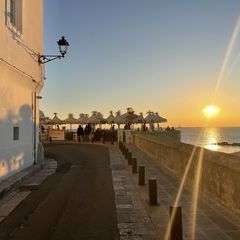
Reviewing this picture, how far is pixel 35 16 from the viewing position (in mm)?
18484

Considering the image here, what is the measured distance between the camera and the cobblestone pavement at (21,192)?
984 centimetres

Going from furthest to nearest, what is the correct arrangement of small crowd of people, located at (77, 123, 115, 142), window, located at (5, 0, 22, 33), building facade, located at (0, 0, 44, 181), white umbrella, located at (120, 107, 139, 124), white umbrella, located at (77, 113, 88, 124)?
white umbrella, located at (77, 113, 88, 124)
white umbrella, located at (120, 107, 139, 124)
small crowd of people, located at (77, 123, 115, 142)
window, located at (5, 0, 22, 33)
building facade, located at (0, 0, 44, 181)

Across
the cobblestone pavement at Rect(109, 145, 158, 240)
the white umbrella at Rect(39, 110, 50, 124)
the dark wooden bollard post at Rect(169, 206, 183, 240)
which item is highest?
the white umbrella at Rect(39, 110, 50, 124)

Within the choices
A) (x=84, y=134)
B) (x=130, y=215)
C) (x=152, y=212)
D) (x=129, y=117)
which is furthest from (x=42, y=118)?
(x=130, y=215)

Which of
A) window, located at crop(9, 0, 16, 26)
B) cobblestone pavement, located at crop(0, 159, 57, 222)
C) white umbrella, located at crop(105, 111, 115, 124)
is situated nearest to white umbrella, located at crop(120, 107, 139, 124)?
white umbrella, located at crop(105, 111, 115, 124)

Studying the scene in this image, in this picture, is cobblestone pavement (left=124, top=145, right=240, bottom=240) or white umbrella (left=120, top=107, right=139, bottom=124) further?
white umbrella (left=120, top=107, right=139, bottom=124)

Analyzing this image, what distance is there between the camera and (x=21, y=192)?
40.5 ft

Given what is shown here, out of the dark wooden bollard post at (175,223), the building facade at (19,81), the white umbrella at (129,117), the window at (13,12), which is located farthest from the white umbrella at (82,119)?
the dark wooden bollard post at (175,223)

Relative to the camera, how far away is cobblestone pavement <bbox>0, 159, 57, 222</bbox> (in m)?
9.84

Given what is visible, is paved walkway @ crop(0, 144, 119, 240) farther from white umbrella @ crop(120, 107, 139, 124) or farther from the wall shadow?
white umbrella @ crop(120, 107, 139, 124)

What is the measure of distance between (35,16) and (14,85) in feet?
14.7

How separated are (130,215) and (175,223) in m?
2.66

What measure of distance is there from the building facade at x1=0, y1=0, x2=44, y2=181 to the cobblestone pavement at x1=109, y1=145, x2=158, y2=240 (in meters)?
3.93

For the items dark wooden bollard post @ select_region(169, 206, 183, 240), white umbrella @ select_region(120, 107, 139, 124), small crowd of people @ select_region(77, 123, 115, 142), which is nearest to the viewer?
dark wooden bollard post @ select_region(169, 206, 183, 240)
